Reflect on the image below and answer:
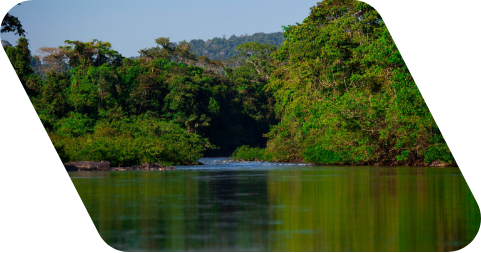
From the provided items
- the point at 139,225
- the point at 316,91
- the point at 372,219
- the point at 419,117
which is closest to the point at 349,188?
the point at 372,219

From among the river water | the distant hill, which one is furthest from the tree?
the distant hill

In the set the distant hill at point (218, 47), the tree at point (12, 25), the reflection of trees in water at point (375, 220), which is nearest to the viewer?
the reflection of trees in water at point (375, 220)

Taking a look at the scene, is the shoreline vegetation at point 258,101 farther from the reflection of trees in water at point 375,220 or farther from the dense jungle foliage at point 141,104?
the reflection of trees in water at point 375,220

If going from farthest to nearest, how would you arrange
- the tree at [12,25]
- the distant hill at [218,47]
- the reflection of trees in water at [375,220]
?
the distant hill at [218,47]
the tree at [12,25]
the reflection of trees in water at [375,220]

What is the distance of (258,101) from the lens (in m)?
43.6

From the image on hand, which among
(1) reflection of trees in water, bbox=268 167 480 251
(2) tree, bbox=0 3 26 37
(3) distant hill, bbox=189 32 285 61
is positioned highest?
(3) distant hill, bbox=189 32 285 61

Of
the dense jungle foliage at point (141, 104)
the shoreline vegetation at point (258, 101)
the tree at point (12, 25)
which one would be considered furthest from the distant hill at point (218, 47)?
the tree at point (12, 25)

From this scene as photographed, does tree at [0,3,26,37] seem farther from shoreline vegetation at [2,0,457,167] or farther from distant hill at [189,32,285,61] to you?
distant hill at [189,32,285,61]

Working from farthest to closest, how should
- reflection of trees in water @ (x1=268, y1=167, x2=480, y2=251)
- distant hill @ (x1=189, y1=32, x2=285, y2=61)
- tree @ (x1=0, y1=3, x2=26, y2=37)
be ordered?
distant hill @ (x1=189, y1=32, x2=285, y2=61), tree @ (x1=0, y1=3, x2=26, y2=37), reflection of trees in water @ (x1=268, y1=167, x2=480, y2=251)

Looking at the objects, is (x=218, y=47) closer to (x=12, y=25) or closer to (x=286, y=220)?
(x=12, y=25)

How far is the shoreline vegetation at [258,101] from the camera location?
1631 cm

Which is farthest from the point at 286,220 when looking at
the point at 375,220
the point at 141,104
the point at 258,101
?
the point at 258,101

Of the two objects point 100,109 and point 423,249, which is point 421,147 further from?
point 100,109

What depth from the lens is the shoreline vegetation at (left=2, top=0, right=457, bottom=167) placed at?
16312mm
